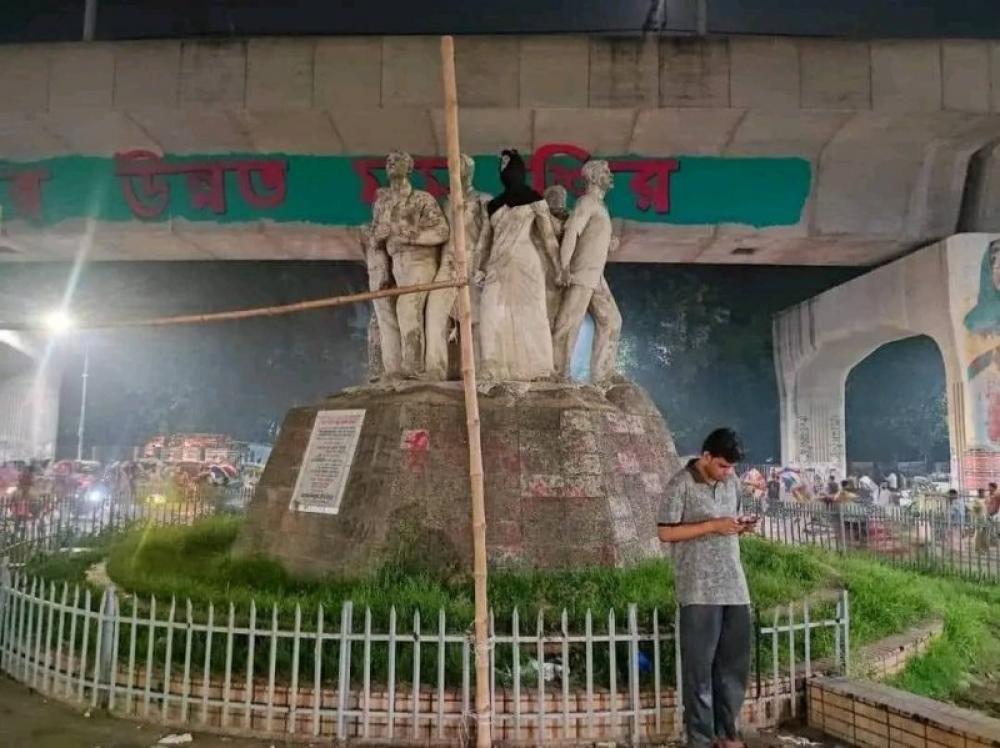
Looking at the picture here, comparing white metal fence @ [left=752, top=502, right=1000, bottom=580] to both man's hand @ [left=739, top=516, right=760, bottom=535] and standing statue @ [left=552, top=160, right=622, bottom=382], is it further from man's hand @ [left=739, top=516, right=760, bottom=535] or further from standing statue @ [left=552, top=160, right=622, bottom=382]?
man's hand @ [left=739, top=516, right=760, bottom=535]

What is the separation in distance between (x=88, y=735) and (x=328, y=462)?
2.56 m

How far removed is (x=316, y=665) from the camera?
371 cm

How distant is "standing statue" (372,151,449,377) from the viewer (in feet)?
21.5

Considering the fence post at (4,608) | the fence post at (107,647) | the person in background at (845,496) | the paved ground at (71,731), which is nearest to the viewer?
the paved ground at (71,731)

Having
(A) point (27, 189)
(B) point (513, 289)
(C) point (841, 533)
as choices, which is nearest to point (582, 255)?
(B) point (513, 289)

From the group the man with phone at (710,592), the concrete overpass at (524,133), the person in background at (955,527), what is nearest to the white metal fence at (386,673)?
the man with phone at (710,592)

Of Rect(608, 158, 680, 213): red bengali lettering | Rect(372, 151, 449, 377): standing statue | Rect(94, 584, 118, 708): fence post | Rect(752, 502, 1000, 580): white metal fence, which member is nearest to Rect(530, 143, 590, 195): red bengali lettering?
Rect(608, 158, 680, 213): red bengali lettering

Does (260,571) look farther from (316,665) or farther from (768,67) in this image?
(768,67)

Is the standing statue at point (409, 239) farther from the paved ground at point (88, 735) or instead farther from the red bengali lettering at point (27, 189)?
the red bengali lettering at point (27, 189)

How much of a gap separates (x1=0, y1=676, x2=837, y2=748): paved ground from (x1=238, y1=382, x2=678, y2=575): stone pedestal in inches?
64.7

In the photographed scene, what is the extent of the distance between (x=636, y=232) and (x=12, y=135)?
11023 millimetres

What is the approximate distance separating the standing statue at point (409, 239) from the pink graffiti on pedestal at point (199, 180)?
7.16 m

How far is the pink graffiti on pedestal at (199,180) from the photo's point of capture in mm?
13016

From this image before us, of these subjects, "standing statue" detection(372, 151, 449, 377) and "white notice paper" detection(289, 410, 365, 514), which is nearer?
"white notice paper" detection(289, 410, 365, 514)
